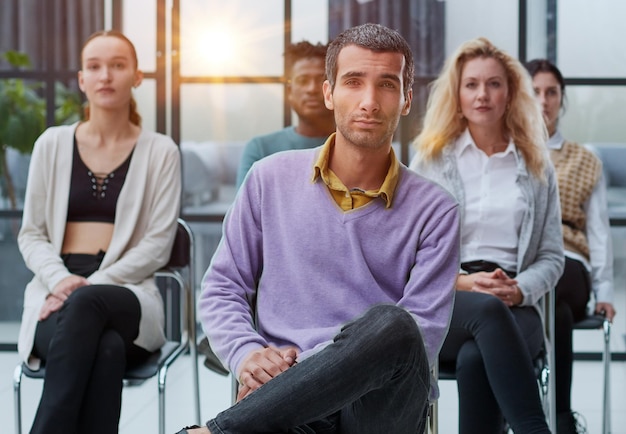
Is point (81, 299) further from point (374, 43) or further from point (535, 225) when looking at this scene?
point (535, 225)

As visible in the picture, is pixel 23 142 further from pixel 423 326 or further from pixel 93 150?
pixel 423 326

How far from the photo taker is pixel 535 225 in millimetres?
2811

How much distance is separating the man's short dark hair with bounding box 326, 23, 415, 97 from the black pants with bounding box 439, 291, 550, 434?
2.48 ft

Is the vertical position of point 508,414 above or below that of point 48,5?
below

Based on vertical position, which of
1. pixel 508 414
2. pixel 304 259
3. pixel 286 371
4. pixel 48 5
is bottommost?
pixel 508 414

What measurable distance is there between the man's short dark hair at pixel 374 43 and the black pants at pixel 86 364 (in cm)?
94

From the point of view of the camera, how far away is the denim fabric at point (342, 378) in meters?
1.71

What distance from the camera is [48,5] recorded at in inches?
176

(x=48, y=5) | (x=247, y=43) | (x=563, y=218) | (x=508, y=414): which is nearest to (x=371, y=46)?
(x=508, y=414)

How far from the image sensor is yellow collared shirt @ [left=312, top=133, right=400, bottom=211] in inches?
78.4

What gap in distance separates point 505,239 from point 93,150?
3.99 feet

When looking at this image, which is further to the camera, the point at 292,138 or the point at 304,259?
the point at 292,138

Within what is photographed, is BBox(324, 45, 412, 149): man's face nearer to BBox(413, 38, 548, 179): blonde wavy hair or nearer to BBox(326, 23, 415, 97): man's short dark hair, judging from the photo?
BBox(326, 23, 415, 97): man's short dark hair

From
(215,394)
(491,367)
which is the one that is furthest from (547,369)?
(215,394)
